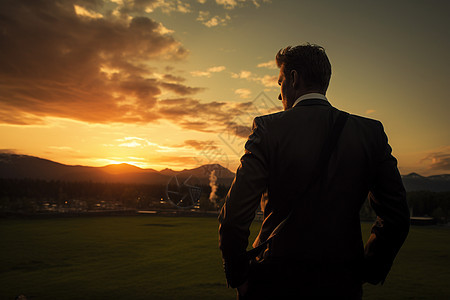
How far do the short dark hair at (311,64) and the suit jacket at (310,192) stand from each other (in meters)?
0.16

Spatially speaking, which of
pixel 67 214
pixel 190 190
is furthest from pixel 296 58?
pixel 190 190

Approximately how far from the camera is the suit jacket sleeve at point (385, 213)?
2.22m

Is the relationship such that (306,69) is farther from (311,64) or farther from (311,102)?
(311,102)

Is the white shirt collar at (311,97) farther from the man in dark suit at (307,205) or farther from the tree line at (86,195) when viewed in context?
the tree line at (86,195)

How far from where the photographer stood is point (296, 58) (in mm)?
2312

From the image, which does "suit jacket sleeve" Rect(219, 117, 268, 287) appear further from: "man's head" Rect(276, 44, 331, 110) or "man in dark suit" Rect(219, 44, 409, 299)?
"man's head" Rect(276, 44, 331, 110)

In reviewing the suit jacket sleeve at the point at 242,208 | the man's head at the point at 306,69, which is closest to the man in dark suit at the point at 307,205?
the suit jacket sleeve at the point at 242,208

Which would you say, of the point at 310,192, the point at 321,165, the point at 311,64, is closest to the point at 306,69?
the point at 311,64

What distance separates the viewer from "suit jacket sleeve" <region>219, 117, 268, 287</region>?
1986mm

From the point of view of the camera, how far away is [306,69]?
2299 millimetres

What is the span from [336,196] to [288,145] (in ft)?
1.31

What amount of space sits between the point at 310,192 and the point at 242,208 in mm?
399

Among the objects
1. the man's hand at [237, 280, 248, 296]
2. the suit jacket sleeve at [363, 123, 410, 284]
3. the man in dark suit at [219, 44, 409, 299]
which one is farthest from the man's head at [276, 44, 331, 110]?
the man's hand at [237, 280, 248, 296]

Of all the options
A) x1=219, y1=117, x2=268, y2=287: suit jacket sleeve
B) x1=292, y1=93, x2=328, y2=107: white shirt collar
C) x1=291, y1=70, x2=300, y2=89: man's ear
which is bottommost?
x1=219, y1=117, x2=268, y2=287: suit jacket sleeve
